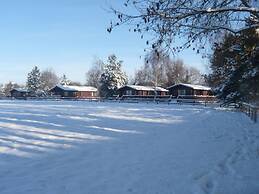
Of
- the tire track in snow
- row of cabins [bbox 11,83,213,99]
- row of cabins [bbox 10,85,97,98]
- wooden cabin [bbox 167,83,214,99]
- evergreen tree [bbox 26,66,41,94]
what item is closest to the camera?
the tire track in snow

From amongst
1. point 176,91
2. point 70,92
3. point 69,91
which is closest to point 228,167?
point 176,91

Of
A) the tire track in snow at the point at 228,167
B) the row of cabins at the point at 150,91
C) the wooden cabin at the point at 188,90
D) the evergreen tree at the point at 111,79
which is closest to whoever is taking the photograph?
the tire track in snow at the point at 228,167

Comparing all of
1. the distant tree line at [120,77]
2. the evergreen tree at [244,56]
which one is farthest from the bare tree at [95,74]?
the evergreen tree at [244,56]

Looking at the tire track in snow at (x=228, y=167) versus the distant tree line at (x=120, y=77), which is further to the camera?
the distant tree line at (x=120, y=77)

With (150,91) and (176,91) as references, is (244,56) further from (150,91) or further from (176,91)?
(150,91)

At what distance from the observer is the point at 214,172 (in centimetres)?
932

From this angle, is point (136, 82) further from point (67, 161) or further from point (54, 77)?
point (67, 161)

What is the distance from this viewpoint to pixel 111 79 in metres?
95.2

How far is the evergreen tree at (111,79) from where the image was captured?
3743 inches

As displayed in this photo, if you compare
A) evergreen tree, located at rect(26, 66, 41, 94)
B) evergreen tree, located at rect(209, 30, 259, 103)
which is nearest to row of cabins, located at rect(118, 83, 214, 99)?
evergreen tree, located at rect(26, 66, 41, 94)

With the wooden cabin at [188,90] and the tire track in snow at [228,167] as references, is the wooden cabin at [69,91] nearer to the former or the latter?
the wooden cabin at [188,90]

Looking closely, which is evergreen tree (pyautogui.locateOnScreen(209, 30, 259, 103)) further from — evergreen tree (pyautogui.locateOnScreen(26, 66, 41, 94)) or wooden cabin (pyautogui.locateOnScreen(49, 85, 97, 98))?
evergreen tree (pyautogui.locateOnScreen(26, 66, 41, 94))

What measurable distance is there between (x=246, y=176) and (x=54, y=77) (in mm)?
164359

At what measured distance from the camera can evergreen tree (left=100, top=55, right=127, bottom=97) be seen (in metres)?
95.1
